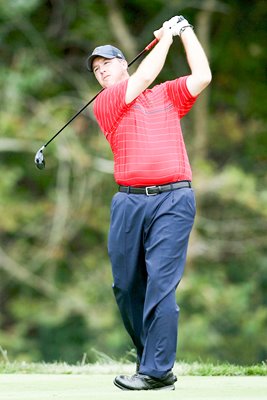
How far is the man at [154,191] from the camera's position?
595 cm

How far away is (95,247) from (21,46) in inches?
147

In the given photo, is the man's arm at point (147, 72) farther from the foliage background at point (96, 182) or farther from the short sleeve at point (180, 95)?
the foliage background at point (96, 182)

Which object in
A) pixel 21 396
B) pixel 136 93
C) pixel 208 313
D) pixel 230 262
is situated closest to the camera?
pixel 21 396

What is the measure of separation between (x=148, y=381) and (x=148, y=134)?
1143mm

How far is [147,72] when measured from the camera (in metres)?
5.88

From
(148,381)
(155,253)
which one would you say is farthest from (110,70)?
(148,381)

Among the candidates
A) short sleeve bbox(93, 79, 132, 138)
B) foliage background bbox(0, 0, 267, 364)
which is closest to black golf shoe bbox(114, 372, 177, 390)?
short sleeve bbox(93, 79, 132, 138)

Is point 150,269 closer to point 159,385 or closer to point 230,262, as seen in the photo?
point 159,385

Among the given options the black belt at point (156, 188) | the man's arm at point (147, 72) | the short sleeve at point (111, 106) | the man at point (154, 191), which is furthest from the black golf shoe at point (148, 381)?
the man's arm at point (147, 72)

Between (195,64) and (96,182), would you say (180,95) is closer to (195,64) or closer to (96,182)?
(195,64)

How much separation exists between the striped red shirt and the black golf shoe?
894mm

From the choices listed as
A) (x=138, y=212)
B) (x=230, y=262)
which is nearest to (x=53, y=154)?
(x=230, y=262)

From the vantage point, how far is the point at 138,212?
602cm

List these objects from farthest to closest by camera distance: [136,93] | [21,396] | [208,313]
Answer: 1. [208,313]
2. [136,93]
3. [21,396]
